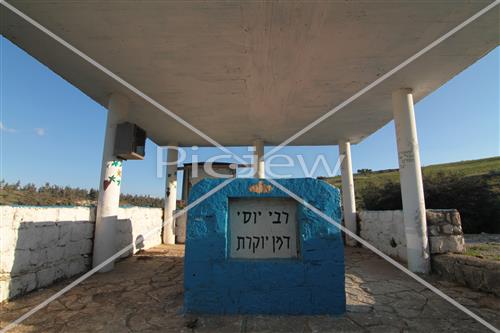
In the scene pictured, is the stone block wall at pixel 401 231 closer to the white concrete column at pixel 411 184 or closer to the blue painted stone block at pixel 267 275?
the white concrete column at pixel 411 184

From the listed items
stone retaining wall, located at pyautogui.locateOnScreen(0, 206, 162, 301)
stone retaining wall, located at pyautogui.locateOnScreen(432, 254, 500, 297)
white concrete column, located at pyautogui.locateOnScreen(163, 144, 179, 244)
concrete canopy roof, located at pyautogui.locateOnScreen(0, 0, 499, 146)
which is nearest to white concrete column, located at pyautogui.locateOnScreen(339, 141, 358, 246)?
concrete canopy roof, located at pyautogui.locateOnScreen(0, 0, 499, 146)

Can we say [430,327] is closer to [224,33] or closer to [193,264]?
[193,264]

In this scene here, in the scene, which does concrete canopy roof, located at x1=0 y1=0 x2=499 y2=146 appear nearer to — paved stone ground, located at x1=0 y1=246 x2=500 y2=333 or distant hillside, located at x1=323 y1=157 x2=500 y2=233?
paved stone ground, located at x1=0 y1=246 x2=500 y2=333

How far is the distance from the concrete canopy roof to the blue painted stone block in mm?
2537

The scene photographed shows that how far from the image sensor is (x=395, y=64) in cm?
454

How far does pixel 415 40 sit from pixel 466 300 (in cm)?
373

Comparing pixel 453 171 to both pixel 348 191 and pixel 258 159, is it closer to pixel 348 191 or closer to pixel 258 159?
Result: pixel 348 191

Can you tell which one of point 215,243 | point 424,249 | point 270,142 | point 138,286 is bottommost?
point 138,286

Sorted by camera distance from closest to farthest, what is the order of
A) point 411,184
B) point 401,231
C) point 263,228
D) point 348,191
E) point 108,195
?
point 263,228 → point 411,184 → point 108,195 → point 401,231 → point 348,191

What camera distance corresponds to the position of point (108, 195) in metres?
5.09

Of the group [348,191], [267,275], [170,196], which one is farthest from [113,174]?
[348,191]

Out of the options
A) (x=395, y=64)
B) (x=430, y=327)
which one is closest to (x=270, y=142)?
(x=395, y=64)

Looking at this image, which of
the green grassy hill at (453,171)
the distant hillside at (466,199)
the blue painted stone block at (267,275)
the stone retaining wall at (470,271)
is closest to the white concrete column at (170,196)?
the blue painted stone block at (267,275)

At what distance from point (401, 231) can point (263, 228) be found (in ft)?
13.7
